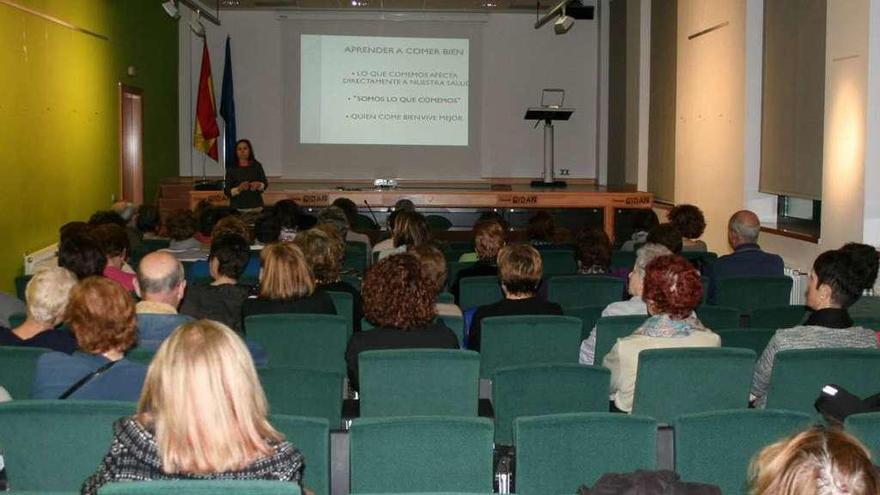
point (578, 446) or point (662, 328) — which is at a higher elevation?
point (662, 328)

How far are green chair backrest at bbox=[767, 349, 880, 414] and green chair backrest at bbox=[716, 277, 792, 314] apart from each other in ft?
7.91

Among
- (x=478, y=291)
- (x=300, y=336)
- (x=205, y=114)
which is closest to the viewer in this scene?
(x=300, y=336)

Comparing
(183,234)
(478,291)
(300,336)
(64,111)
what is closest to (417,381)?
(300,336)

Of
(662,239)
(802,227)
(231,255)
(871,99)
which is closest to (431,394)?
(231,255)

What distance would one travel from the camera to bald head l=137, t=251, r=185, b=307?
A: 189 inches

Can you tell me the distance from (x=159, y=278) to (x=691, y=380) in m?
2.20

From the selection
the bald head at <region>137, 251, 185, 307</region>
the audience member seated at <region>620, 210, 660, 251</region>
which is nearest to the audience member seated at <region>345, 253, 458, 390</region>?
the bald head at <region>137, 251, 185, 307</region>

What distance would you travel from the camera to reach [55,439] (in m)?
3.30

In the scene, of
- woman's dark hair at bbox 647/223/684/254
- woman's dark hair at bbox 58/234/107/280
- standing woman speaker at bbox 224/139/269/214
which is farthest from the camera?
standing woman speaker at bbox 224/139/269/214

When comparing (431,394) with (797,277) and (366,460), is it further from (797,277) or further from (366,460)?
(797,277)

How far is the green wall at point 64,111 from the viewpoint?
9.34 m

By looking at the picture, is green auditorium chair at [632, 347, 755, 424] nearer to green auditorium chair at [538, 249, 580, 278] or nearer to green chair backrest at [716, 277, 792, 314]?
green chair backrest at [716, 277, 792, 314]

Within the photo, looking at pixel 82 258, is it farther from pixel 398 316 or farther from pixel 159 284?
pixel 398 316

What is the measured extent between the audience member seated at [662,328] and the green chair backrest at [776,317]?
1292mm
